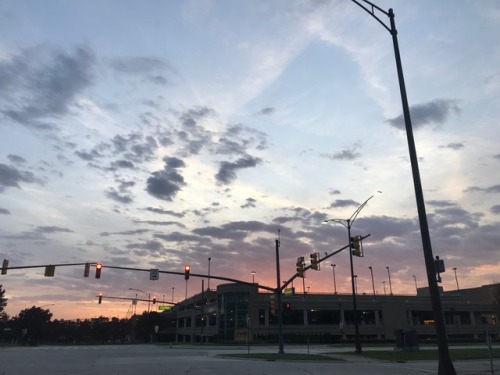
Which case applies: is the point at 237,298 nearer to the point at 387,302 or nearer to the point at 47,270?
the point at 387,302

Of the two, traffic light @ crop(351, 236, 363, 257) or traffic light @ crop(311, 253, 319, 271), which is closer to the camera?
traffic light @ crop(351, 236, 363, 257)

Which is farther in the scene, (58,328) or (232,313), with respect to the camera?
(58,328)

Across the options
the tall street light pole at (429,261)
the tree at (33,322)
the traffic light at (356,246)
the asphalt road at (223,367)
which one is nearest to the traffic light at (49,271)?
the asphalt road at (223,367)

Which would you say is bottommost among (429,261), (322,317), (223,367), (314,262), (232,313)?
(223,367)

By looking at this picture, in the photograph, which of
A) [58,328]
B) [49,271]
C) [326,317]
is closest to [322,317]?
[326,317]

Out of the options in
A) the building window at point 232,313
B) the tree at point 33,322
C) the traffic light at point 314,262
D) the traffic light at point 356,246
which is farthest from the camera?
the tree at point 33,322

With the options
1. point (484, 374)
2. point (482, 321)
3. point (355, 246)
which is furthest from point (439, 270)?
point (482, 321)

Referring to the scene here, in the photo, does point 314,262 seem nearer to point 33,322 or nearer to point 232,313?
point 232,313

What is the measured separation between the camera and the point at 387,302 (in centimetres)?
9200

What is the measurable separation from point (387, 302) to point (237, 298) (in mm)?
32298

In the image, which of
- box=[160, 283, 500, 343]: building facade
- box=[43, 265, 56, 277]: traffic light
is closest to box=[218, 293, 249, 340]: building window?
box=[160, 283, 500, 343]: building facade

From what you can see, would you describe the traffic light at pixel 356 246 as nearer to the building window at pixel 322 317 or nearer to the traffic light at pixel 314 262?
the traffic light at pixel 314 262

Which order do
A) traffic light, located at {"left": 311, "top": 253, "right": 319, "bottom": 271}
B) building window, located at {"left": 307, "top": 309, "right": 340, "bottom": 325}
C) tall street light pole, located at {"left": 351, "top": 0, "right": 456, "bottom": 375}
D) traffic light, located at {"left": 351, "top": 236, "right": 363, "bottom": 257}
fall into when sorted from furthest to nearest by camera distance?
building window, located at {"left": 307, "top": 309, "right": 340, "bottom": 325}
traffic light, located at {"left": 311, "top": 253, "right": 319, "bottom": 271}
traffic light, located at {"left": 351, "top": 236, "right": 363, "bottom": 257}
tall street light pole, located at {"left": 351, "top": 0, "right": 456, "bottom": 375}

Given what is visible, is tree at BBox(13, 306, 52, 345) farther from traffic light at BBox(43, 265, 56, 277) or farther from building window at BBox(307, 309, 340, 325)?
traffic light at BBox(43, 265, 56, 277)
